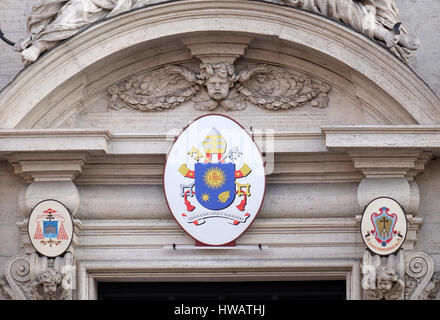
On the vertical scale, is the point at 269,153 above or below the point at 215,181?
above

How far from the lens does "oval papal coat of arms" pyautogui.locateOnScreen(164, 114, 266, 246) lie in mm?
15570

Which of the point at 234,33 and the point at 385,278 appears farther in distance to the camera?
the point at 234,33

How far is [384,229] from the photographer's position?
15.4 m

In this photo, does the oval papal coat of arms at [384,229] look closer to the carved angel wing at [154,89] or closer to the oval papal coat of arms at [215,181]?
the oval papal coat of arms at [215,181]

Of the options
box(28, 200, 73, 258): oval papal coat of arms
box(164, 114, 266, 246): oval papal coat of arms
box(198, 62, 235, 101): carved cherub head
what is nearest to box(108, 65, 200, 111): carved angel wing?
box(198, 62, 235, 101): carved cherub head

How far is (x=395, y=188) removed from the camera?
15.5 m

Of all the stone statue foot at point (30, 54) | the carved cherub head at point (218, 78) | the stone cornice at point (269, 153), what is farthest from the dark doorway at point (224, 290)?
the stone statue foot at point (30, 54)

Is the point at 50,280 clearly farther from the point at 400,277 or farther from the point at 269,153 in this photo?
the point at 400,277

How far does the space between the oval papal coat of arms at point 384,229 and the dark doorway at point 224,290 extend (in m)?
0.60

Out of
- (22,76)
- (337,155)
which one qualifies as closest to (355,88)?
(337,155)

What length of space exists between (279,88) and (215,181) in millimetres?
1011

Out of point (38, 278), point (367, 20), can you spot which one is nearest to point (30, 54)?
point (38, 278)

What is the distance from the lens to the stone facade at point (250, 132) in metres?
15.5
